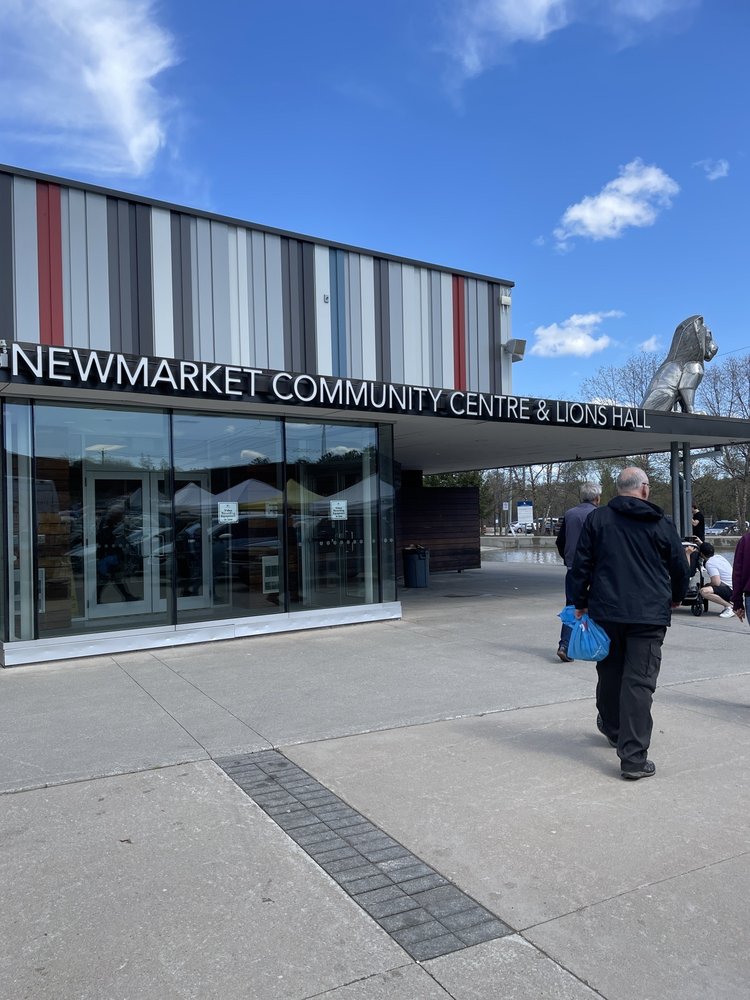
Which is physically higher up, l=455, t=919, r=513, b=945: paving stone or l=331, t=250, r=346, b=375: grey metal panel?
l=331, t=250, r=346, b=375: grey metal panel

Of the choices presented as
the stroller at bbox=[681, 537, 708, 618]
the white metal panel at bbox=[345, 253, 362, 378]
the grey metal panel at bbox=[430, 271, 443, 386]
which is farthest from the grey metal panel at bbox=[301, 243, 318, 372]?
the stroller at bbox=[681, 537, 708, 618]

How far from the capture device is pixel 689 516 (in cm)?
1599

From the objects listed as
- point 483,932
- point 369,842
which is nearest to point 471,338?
point 369,842

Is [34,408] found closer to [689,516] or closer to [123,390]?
[123,390]

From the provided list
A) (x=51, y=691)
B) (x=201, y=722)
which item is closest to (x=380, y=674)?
(x=201, y=722)

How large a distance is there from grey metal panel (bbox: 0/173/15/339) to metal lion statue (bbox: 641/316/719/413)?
10.9 m

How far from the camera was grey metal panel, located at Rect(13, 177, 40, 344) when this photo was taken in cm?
877

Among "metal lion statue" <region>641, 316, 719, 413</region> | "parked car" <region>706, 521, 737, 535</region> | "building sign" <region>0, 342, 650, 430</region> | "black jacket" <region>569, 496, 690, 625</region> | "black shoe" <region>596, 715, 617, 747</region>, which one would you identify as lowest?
"black shoe" <region>596, 715, 617, 747</region>

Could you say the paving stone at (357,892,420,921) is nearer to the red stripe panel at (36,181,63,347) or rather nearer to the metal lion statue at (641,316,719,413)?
the red stripe panel at (36,181,63,347)

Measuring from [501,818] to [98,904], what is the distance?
2071 millimetres

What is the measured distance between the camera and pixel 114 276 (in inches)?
368

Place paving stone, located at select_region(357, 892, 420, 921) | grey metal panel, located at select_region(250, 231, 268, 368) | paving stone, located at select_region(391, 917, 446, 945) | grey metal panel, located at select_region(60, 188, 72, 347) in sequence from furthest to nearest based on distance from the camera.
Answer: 1. grey metal panel, located at select_region(250, 231, 268, 368)
2. grey metal panel, located at select_region(60, 188, 72, 347)
3. paving stone, located at select_region(357, 892, 420, 921)
4. paving stone, located at select_region(391, 917, 446, 945)

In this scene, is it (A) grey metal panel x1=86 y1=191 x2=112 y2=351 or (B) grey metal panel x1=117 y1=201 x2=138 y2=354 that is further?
(B) grey metal panel x1=117 y1=201 x2=138 y2=354

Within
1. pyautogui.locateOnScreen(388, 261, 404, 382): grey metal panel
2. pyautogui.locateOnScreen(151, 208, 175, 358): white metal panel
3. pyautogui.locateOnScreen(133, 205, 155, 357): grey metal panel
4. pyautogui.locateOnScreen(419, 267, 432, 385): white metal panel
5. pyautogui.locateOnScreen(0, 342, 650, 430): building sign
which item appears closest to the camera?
pyautogui.locateOnScreen(0, 342, 650, 430): building sign
